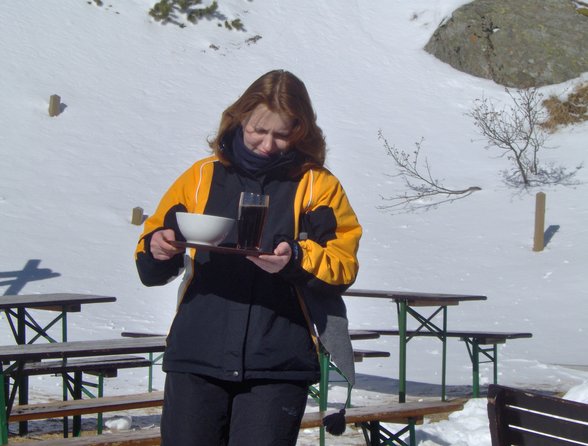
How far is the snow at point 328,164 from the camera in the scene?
416 inches

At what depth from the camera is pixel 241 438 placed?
2707 mm

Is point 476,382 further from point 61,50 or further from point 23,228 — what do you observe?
point 61,50

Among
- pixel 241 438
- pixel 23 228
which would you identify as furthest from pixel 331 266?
pixel 23 228

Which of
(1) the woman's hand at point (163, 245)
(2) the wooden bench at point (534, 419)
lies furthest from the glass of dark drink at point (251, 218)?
(2) the wooden bench at point (534, 419)

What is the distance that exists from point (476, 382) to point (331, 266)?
17.4 feet

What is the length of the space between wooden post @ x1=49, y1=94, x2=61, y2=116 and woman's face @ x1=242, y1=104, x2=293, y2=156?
14690 millimetres

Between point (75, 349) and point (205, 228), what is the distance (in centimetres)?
269

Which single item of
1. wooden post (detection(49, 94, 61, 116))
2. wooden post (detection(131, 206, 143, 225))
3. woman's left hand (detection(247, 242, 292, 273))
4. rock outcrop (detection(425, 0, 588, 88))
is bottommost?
woman's left hand (detection(247, 242, 292, 273))

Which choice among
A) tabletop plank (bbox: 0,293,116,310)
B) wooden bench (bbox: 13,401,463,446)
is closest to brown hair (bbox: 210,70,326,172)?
wooden bench (bbox: 13,401,463,446)

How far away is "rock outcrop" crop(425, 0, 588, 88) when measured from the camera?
2192 cm

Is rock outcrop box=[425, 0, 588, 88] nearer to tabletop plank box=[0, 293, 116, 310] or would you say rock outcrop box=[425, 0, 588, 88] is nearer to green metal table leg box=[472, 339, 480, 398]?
green metal table leg box=[472, 339, 480, 398]

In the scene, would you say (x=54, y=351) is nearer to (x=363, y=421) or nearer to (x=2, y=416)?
(x=2, y=416)

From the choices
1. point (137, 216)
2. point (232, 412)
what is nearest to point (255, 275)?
point (232, 412)

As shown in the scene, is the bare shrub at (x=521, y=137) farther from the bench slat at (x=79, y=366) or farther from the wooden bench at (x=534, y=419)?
the wooden bench at (x=534, y=419)
